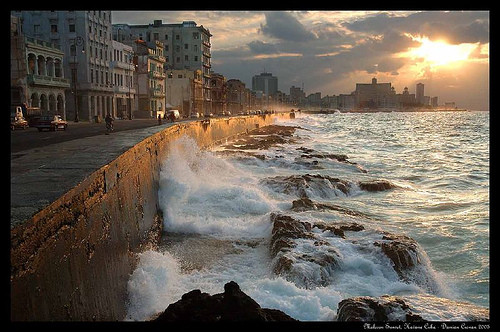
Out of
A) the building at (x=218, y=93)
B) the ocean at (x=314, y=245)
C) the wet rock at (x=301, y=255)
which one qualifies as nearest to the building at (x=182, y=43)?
the building at (x=218, y=93)

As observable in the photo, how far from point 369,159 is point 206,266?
27.8 metres

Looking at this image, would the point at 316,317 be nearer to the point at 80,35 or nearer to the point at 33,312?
the point at 33,312

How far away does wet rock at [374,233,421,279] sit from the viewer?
9.09 meters

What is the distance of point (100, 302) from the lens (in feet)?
17.5

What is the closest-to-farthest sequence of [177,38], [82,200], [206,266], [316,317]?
[82,200], [316,317], [206,266], [177,38]

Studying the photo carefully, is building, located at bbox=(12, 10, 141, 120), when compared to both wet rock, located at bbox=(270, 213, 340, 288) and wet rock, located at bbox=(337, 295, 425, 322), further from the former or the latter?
wet rock, located at bbox=(337, 295, 425, 322)

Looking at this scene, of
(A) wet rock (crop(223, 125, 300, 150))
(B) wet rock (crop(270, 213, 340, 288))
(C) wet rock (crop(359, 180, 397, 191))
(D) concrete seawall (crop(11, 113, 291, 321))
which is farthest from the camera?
(A) wet rock (crop(223, 125, 300, 150))

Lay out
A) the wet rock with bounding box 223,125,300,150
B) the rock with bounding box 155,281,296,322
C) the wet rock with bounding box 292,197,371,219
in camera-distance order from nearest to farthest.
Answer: the rock with bounding box 155,281,296,322 < the wet rock with bounding box 292,197,371,219 < the wet rock with bounding box 223,125,300,150

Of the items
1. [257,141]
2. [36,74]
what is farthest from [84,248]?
[36,74]

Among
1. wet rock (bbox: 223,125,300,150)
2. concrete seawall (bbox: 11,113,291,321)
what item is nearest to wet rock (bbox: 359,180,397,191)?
concrete seawall (bbox: 11,113,291,321)

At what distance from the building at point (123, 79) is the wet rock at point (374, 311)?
5783 cm

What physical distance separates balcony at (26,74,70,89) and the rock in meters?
42.2

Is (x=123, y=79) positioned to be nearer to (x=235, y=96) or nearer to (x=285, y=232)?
(x=285, y=232)
